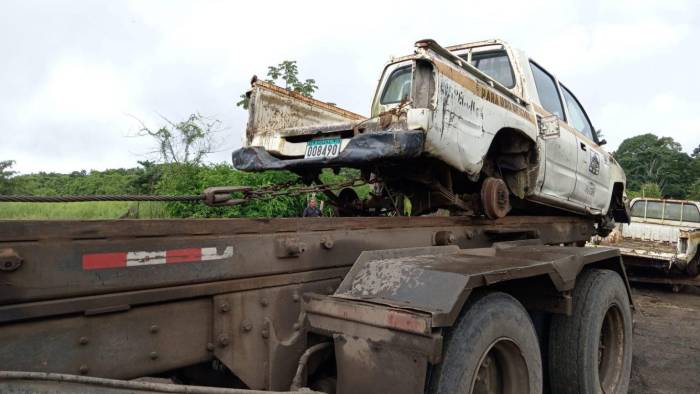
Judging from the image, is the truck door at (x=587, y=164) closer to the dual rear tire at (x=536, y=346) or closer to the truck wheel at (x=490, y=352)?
the dual rear tire at (x=536, y=346)

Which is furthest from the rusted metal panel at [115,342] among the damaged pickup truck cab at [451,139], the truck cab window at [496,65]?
the truck cab window at [496,65]

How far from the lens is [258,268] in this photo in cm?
212

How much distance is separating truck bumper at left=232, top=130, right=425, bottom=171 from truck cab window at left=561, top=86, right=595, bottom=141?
10.0ft

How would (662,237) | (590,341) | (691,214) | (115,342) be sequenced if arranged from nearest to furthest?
(115,342)
(590,341)
(662,237)
(691,214)

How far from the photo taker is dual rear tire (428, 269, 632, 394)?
7.02 feet

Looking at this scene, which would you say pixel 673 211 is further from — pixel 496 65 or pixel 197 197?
pixel 197 197

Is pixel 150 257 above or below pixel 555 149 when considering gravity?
below

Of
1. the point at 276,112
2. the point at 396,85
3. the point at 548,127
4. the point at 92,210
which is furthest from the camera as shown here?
the point at 92,210

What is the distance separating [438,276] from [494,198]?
5.43 ft

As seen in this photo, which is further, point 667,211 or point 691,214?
point 667,211

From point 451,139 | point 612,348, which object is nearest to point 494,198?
point 451,139

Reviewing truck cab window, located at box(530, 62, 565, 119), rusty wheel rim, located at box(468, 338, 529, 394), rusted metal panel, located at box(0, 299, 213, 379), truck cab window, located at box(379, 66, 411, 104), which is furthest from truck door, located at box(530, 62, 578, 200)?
rusted metal panel, located at box(0, 299, 213, 379)

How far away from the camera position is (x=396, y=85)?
4738mm

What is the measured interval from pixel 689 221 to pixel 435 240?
11.2m
